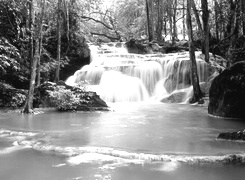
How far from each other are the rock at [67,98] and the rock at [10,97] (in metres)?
0.69

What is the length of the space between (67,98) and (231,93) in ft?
20.0

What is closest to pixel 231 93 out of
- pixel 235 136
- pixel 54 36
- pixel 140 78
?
pixel 235 136

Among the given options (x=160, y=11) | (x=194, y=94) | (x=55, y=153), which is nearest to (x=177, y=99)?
(x=194, y=94)

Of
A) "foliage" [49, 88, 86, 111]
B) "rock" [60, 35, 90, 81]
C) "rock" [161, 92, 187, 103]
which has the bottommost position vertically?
"rock" [161, 92, 187, 103]

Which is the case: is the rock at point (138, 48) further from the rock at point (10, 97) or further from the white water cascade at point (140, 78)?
the rock at point (10, 97)

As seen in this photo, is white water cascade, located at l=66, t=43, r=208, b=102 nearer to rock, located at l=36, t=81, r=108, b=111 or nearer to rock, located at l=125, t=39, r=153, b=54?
rock, located at l=36, t=81, r=108, b=111

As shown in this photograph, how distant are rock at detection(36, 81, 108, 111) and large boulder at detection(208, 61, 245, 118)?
445 centimetres

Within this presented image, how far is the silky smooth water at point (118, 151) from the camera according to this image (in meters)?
4.43

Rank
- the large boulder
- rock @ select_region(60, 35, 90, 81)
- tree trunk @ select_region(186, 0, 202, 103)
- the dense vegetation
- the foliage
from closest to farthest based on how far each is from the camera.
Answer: the large boulder → the foliage → the dense vegetation → tree trunk @ select_region(186, 0, 202, 103) → rock @ select_region(60, 35, 90, 81)

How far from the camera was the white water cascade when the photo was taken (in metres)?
17.0

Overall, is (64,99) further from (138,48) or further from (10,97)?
(138,48)

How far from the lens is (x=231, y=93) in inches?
398

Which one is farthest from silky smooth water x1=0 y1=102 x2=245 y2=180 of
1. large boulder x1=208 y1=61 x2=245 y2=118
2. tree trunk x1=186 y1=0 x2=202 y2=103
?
→ tree trunk x1=186 y1=0 x2=202 y2=103

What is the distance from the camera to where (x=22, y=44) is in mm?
14742
